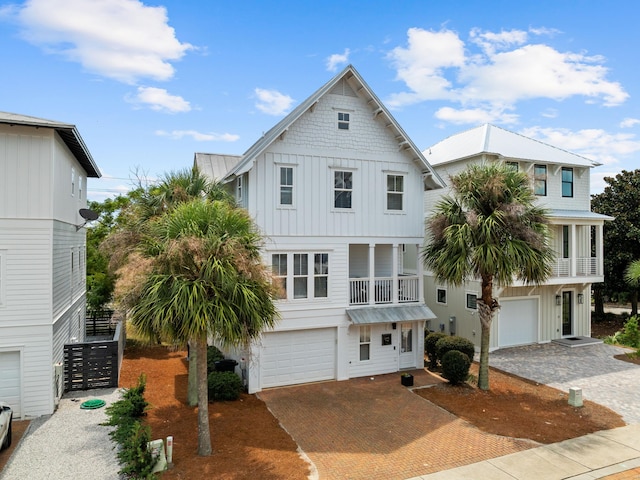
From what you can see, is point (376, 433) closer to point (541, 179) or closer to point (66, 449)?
point (66, 449)

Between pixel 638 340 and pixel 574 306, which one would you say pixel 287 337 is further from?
pixel 638 340

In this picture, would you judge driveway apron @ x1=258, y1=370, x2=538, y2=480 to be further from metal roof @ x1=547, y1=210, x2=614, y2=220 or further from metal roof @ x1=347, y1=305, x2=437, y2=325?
metal roof @ x1=547, y1=210, x2=614, y2=220

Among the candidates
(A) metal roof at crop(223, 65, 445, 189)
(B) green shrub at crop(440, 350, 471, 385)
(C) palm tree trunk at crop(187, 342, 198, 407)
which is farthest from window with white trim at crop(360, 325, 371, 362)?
(A) metal roof at crop(223, 65, 445, 189)

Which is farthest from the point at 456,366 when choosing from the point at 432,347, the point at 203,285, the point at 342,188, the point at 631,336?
the point at 631,336

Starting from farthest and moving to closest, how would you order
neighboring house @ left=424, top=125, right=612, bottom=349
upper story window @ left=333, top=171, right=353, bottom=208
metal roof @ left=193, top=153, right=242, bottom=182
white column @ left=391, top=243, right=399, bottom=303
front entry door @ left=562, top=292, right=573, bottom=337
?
metal roof @ left=193, top=153, right=242, bottom=182 → front entry door @ left=562, top=292, right=573, bottom=337 → neighboring house @ left=424, top=125, right=612, bottom=349 → white column @ left=391, top=243, right=399, bottom=303 → upper story window @ left=333, top=171, right=353, bottom=208

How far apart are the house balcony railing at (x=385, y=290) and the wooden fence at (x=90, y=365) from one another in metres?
9.03

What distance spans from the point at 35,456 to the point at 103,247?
6.76 m

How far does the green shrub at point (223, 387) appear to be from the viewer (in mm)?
13898

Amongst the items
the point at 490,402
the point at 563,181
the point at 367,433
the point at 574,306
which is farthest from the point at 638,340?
the point at 367,433

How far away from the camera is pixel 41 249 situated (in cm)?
1237

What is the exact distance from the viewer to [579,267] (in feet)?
74.9

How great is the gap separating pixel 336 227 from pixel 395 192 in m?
3.18

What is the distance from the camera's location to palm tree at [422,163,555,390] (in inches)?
571

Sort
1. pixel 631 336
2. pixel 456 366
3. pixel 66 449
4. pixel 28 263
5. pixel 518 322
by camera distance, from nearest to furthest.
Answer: pixel 66 449 < pixel 28 263 < pixel 456 366 < pixel 518 322 < pixel 631 336
